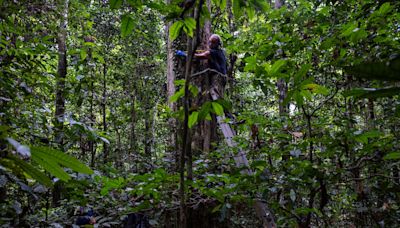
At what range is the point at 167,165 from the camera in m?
3.63

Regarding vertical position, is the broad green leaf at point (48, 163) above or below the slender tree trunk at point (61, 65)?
below

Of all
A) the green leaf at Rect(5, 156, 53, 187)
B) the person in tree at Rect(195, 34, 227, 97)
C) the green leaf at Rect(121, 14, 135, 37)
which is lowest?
the green leaf at Rect(5, 156, 53, 187)

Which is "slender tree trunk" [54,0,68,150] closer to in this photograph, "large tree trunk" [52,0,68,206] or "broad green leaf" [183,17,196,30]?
"large tree trunk" [52,0,68,206]

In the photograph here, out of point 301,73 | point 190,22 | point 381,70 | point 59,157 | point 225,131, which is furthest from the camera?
point 225,131

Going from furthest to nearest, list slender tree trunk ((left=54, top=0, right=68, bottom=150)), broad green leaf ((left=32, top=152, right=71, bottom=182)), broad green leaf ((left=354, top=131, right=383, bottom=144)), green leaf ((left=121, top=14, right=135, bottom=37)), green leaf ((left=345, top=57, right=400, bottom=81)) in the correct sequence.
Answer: slender tree trunk ((left=54, top=0, right=68, bottom=150)) < green leaf ((left=121, top=14, right=135, bottom=37)) < broad green leaf ((left=354, top=131, right=383, bottom=144)) < broad green leaf ((left=32, top=152, right=71, bottom=182)) < green leaf ((left=345, top=57, right=400, bottom=81))

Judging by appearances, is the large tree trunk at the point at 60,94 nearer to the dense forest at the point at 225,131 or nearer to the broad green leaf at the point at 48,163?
the dense forest at the point at 225,131

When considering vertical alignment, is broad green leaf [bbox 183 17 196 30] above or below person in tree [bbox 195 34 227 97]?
below

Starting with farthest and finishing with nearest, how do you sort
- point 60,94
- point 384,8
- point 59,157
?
1. point 60,94
2. point 384,8
3. point 59,157

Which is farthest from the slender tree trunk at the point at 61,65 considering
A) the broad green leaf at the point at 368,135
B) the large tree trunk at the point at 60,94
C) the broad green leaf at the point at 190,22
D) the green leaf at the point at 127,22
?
the broad green leaf at the point at 368,135

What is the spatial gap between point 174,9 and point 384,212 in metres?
3.20

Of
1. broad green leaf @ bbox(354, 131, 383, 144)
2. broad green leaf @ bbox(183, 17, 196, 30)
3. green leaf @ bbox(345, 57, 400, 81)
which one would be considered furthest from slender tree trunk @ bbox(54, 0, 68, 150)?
green leaf @ bbox(345, 57, 400, 81)

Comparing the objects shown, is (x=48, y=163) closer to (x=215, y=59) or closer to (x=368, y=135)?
(x=368, y=135)

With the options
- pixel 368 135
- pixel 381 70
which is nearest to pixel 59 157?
pixel 381 70

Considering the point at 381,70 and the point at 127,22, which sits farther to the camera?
the point at 127,22
